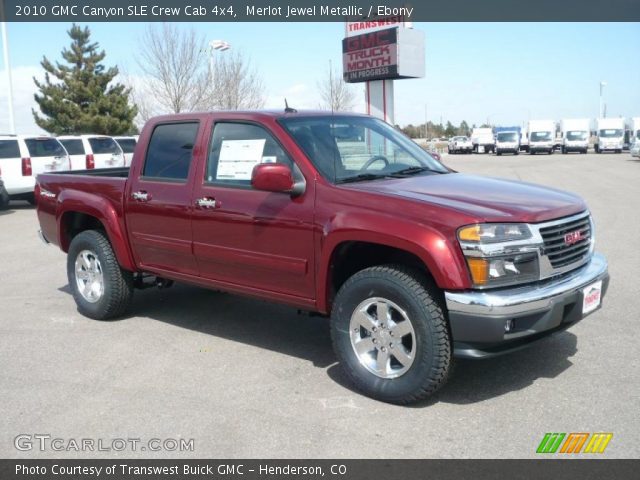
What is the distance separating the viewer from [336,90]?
41.7 meters

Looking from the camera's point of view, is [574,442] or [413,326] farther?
[413,326]

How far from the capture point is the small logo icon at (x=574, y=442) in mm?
3529

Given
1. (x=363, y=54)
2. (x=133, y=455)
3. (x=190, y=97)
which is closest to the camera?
(x=133, y=455)

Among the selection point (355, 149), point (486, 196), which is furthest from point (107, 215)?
point (486, 196)

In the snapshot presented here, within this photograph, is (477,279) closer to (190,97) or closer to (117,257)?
(117,257)

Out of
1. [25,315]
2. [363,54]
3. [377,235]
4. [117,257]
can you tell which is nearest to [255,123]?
[377,235]

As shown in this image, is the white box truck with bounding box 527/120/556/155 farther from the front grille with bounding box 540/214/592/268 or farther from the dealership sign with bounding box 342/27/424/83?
the front grille with bounding box 540/214/592/268

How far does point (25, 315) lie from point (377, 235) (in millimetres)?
4165

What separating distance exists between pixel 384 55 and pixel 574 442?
70.0 feet

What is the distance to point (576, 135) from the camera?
160 ft

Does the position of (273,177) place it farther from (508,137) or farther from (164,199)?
(508,137)

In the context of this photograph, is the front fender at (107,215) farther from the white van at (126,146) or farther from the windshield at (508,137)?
the windshield at (508,137)

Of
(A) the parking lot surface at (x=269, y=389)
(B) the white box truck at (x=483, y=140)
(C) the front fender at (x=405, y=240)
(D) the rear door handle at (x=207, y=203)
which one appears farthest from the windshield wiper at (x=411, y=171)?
(B) the white box truck at (x=483, y=140)

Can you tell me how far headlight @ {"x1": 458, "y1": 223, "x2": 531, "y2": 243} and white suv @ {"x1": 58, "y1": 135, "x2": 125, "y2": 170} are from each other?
1590 cm
